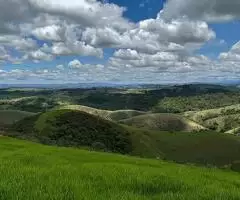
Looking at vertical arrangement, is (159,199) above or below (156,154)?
above

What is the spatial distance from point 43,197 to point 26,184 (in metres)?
2.35

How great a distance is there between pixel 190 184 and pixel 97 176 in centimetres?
367

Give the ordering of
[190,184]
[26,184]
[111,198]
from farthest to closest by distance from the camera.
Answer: [190,184] → [26,184] → [111,198]

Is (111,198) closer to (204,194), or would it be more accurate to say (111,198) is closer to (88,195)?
(88,195)

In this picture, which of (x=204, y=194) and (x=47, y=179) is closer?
(x=204, y=194)

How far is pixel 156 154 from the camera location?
198 meters

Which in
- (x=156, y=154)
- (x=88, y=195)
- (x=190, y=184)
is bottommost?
(x=156, y=154)

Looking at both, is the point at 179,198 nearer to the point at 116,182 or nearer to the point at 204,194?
the point at 204,194

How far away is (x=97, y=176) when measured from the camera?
16.0m

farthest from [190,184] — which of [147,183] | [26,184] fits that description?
[26,184]

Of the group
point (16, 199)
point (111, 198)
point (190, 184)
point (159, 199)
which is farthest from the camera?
point (190, 184)

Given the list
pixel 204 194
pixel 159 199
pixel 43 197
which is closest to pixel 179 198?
pixel 159 199

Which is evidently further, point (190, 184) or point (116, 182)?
point (190, 184)

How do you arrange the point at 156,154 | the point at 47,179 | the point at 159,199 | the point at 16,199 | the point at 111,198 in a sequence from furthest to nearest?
the point at 156,154
the point at 47,179
the point at 159,199
the point at 111,198
the point at 16,199
